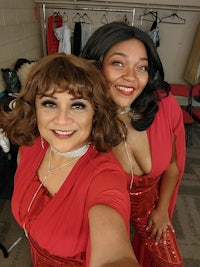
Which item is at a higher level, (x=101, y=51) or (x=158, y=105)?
(x=101, y=51)

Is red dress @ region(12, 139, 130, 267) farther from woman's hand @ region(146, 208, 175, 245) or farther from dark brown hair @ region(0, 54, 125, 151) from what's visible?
woman's hand @ region(146, 208, 175, 245)

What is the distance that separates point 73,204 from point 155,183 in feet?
2.00

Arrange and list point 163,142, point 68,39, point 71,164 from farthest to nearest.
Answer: point 68,39, point 163,142, point 71,164

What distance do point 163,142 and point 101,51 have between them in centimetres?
54

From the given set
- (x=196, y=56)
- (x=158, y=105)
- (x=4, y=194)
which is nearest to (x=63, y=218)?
(x=158, y=105)

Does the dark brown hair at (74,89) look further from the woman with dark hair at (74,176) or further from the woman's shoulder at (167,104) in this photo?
the woman's shoulder at (167,104)

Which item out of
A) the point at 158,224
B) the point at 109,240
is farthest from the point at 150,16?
the point at 109,240

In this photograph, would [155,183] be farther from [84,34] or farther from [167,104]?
[84,34]

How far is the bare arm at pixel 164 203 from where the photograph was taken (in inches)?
49.9

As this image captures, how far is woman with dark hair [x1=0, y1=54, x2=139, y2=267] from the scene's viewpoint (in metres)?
0.72

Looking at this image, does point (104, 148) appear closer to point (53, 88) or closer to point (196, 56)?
point (53, 88)

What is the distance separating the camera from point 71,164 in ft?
3.06

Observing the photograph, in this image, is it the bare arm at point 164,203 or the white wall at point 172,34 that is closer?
the bare arm at point 164,203

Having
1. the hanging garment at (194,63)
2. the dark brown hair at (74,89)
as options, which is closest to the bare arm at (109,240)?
the dark brown hair at (74,89)
